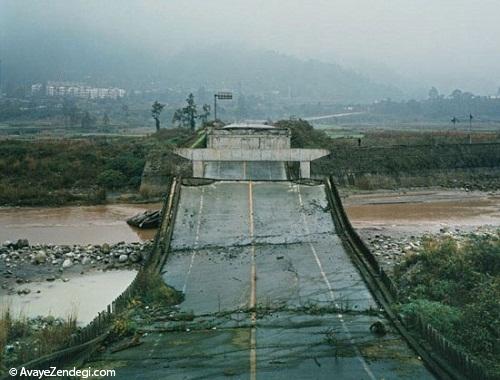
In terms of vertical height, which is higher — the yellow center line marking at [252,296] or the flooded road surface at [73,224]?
the yellow center line marking at [252,296]

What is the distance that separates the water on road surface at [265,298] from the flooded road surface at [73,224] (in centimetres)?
805

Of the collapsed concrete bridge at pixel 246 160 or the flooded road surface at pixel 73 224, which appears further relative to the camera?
the flooded road surface at pixel 73 224

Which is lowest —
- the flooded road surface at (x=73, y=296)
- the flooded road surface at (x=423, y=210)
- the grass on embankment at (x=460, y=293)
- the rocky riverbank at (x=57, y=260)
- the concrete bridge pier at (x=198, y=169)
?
the flooded road surface at (x=423, y=210)

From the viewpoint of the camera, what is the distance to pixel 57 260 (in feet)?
65.7

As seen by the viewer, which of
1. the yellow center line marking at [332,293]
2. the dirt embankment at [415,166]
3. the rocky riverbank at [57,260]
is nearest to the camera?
the yellow center line marking at [332,293]

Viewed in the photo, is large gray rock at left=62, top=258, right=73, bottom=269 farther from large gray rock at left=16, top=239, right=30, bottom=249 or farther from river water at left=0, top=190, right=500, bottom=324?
large gray rock at left=16, top=239, right=30, bottom=249

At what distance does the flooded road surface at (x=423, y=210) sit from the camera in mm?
28266

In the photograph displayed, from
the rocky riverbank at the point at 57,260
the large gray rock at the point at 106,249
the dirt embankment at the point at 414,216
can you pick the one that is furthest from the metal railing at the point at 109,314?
the dirt embankment at the point at 414,216

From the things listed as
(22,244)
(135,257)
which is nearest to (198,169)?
(135,257)

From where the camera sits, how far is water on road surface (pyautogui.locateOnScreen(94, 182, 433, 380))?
29.6 feet

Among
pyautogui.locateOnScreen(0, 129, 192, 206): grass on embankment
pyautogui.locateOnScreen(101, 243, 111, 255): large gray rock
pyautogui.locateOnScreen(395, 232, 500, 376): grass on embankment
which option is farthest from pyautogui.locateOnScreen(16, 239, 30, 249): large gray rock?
pyautogui.locateOnScreen(395, 232, 500, 376): grass on embankment

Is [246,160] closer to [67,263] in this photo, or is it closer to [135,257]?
[135,257]

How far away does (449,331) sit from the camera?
10805mm

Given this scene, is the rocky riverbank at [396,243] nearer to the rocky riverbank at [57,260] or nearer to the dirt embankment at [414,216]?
the dirt embankment at [414,216]
